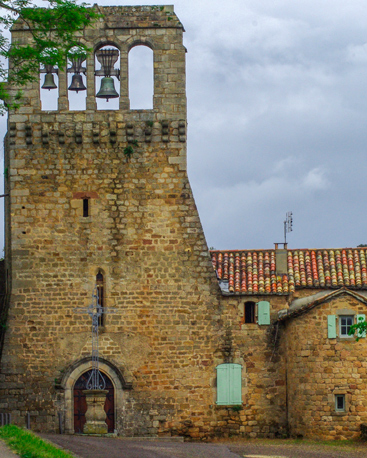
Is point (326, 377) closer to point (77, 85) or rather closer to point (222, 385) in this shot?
point (222, 385)

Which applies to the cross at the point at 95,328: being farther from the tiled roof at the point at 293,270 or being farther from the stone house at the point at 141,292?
the tiled roof at the point at 293,270

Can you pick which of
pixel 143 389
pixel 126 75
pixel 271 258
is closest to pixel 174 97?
pixel 126 75

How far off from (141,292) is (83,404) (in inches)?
154

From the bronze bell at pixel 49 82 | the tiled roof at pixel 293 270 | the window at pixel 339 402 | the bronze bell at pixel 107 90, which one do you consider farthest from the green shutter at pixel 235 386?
the bronze bell at pixel 49 82

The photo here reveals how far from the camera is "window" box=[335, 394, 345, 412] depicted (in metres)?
28.7

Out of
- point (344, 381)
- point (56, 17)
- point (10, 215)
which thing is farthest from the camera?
point (10, 215)

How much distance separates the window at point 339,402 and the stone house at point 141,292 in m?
0.55

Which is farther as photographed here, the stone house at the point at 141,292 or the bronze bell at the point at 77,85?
the bronze bell at the point at 77,85

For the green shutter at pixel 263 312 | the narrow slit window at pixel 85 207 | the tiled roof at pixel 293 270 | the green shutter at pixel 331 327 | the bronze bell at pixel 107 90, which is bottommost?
the green shutter at pixel 331 327

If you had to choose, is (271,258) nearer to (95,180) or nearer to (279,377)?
(279,377)

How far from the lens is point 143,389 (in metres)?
30.0

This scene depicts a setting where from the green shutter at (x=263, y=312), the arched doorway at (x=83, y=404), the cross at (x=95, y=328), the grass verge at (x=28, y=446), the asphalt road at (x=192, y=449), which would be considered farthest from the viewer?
the green shutter at (x=263, y=312)

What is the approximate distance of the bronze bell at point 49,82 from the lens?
3129cm

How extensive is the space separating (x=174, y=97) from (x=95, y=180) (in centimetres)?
376
